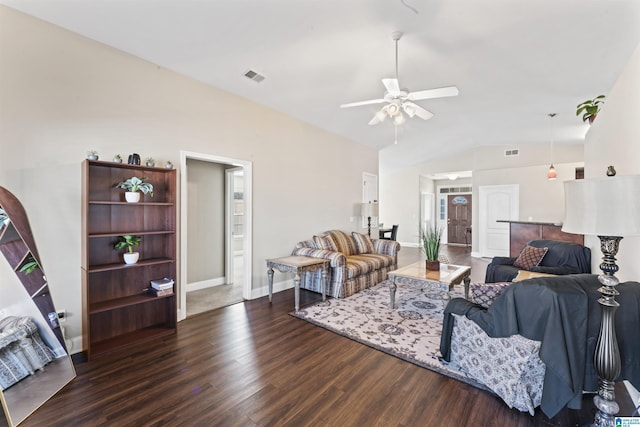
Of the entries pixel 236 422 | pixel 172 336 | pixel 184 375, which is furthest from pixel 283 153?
pixel 236 422

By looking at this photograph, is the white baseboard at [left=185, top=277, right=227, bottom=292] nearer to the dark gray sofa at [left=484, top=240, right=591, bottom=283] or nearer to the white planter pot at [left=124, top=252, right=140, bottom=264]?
the white planter pot at [left=124, top=252, right=140, bottom=264]

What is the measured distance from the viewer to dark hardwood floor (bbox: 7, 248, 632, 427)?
1.83 meters

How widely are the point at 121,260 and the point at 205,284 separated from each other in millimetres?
1933

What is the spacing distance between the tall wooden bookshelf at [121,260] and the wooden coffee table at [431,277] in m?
2.73

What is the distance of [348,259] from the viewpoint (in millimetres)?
4797

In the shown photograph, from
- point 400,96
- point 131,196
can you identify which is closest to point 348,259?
point 400,96

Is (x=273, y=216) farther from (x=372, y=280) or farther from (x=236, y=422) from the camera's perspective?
(x=236, y=422)

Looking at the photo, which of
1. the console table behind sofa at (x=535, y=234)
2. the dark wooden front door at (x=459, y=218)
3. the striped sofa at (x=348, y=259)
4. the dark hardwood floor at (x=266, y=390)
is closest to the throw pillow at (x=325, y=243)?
the striped sofa at (x=348, y=259)

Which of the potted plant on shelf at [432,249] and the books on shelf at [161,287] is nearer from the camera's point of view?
the books on shelf at [161,287]

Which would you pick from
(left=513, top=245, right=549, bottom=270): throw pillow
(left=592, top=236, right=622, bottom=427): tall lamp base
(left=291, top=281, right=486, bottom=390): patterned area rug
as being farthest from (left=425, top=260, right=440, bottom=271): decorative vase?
(left=592, top=236, right=622, bottom=427): tall lamp base

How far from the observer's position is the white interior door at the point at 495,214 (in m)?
8.01

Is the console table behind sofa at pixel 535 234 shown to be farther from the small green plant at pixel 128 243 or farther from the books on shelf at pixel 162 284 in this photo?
the small green plant at pixel 128 243

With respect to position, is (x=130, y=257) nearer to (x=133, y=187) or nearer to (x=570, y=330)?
(x=133, y=187)

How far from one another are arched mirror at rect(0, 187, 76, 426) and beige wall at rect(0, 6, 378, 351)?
0.34ft
